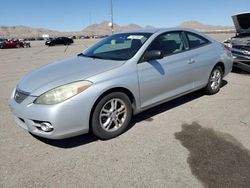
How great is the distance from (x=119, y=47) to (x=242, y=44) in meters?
4.45

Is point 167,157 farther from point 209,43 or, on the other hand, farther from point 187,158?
point 209,43

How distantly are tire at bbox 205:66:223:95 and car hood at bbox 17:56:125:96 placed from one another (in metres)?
2.53

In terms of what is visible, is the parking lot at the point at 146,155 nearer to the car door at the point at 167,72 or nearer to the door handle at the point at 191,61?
the car door at the point at 167,72

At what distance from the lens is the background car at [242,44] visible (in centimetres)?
715

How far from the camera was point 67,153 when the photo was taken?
3.33 metres

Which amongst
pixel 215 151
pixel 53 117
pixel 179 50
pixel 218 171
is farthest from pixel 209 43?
pixel 53 117

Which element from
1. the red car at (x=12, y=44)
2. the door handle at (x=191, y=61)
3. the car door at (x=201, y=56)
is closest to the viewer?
the door handle at (x=191, y=61)

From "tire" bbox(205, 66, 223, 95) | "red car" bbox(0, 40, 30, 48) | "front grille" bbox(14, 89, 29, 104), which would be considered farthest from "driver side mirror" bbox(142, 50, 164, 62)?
"red car" bbox(0, 40, 30, 48)

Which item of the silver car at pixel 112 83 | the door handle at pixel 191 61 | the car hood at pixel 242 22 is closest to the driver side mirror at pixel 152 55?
the silver car at pixel 112 83

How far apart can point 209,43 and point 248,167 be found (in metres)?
3.17

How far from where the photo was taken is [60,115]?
10.3 feet

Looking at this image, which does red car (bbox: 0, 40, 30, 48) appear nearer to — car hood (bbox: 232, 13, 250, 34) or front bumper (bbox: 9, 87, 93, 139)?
car hood (bbox: 232, 13, 250, 34)

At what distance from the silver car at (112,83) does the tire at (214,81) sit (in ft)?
0.73

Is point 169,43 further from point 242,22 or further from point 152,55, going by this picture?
point 242,22
